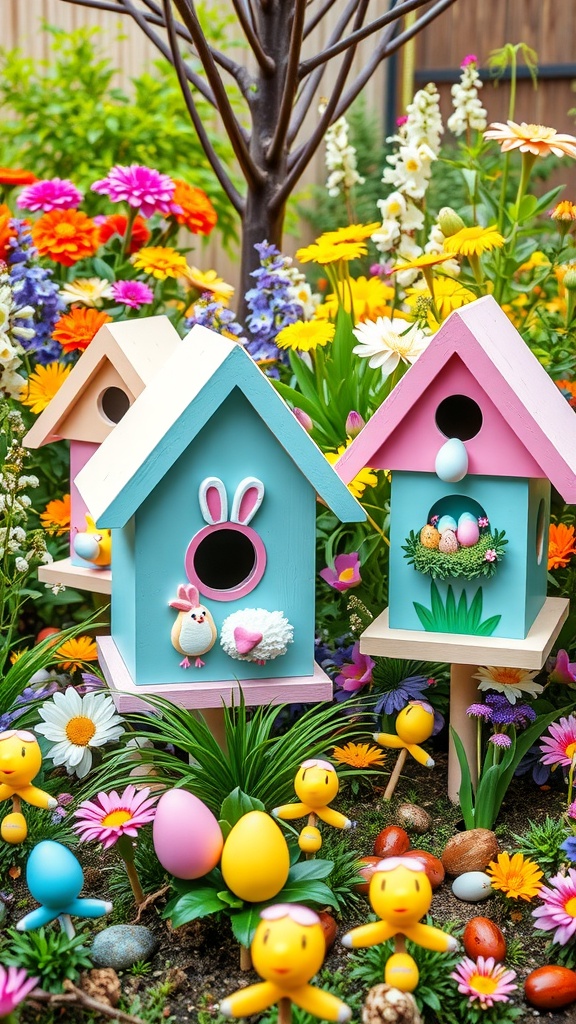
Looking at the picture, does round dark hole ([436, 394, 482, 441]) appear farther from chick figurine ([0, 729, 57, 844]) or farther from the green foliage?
the green foliage

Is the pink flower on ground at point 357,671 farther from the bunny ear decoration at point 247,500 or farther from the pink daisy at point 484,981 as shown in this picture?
the pink daisy at point 484,981

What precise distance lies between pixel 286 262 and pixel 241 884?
5.74 ft

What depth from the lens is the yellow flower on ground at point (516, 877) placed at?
191cm

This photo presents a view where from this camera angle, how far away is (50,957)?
1667mm

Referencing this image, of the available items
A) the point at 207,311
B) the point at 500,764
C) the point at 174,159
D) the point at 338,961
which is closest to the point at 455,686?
the point at 500,764

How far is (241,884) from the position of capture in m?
1.68

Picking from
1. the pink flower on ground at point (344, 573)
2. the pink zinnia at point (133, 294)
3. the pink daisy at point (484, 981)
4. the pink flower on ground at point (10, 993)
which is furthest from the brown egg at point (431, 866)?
the pink zinnia at point (133, 294)

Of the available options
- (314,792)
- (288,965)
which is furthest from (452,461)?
(288,965)

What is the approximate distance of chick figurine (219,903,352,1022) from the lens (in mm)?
1423

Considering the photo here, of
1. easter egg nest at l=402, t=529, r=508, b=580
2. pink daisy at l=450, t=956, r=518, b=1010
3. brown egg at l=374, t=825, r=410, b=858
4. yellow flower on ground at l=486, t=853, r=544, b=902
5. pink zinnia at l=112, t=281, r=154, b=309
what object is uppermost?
pink zinnia at l=112, t=281, r=154, b=309

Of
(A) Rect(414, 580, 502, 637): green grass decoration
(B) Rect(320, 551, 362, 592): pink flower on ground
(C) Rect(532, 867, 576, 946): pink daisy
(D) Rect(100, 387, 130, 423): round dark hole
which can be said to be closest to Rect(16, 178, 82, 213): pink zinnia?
(D) Rect(100, 387, 130, 423): round dark hole

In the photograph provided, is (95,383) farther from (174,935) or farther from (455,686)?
(174,935)

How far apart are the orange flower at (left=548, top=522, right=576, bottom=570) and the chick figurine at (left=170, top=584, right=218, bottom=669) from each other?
893 millimetres

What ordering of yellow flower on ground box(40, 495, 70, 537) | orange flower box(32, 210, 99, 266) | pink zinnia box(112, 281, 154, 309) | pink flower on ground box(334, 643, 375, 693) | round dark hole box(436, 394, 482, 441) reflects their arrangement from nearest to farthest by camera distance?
1. round dark hole box(436, 394, 482, 441)
2. pink flower on ground box(334, 643, 375, 693)
3. yellow flower on ground box(40, 495, 70, 537)
4. pink zinnia box(112, 281, 154, 309)
5. orange flower box(32, 210, 99, 266)
